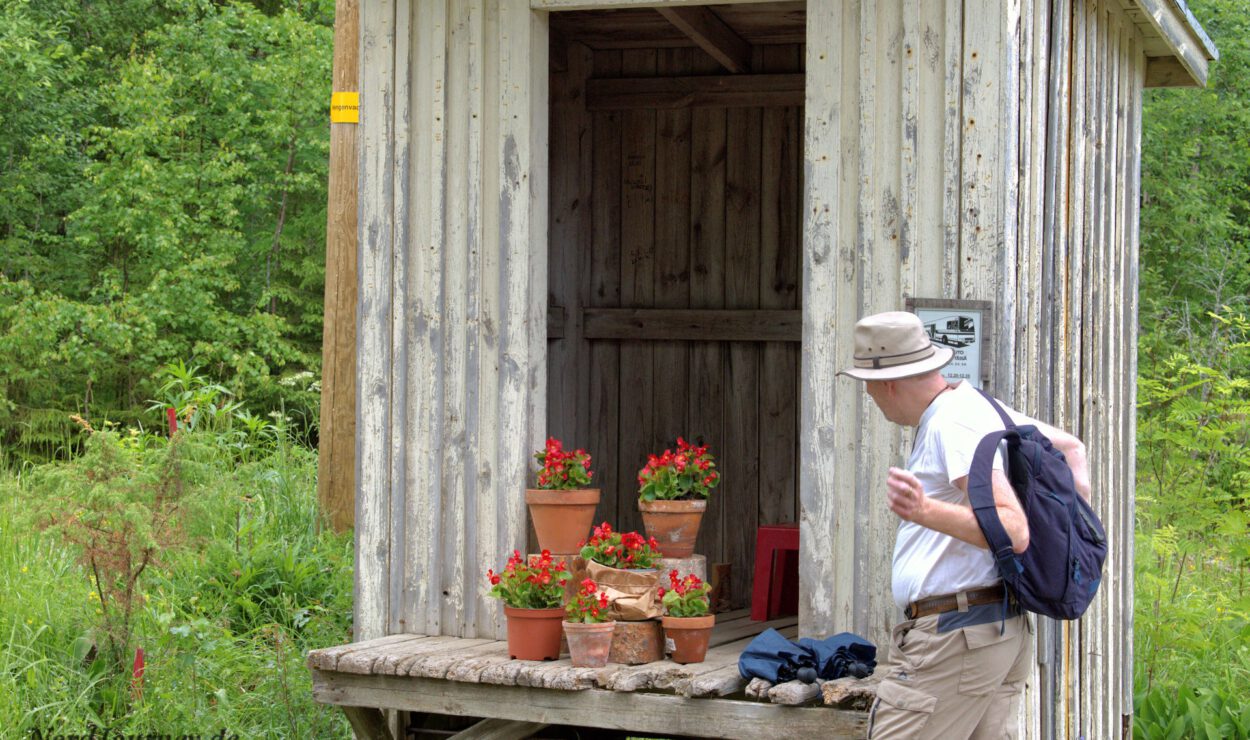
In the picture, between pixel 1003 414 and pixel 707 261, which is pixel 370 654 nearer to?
pixel 1003 414

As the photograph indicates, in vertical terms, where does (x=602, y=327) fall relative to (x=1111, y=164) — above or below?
below

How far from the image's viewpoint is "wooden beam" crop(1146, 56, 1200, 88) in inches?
295

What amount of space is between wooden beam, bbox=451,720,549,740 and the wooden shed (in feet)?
1.15

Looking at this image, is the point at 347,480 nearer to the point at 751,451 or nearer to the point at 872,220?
the point at 751,451

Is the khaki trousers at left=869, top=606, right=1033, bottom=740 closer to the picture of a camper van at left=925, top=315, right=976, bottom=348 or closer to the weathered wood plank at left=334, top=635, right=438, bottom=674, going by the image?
the picture of a camper van at left=925, top=315, right=976, bottom=348

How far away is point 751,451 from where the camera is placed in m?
7.80

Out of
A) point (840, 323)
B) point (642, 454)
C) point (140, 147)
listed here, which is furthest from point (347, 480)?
point (140, 147)

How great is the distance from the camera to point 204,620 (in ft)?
22.6

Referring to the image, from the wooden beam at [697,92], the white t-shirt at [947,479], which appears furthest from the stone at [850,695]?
the wooden beam at [697,92]

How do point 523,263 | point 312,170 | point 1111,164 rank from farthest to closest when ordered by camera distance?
point 312,170 < point 1111,164 < point 523,263

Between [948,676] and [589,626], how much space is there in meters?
1.35

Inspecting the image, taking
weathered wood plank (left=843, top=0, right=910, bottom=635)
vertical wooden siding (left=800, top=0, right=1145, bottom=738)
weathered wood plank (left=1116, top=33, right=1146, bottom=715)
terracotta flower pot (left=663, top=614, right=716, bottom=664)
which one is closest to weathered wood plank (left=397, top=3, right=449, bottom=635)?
terracotta flower pot (left=663, top=614, right=716, bottom=664)

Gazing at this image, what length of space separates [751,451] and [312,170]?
10.4m

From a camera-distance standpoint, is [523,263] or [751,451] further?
[751,451]
